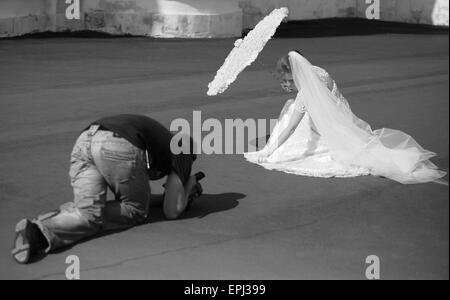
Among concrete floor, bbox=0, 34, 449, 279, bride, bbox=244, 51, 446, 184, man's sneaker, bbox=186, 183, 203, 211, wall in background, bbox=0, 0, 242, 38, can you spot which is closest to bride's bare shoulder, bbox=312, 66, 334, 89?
bride, bbox=244, 51, 446, 184

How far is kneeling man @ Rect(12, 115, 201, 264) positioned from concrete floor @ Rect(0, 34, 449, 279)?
0.42 ft

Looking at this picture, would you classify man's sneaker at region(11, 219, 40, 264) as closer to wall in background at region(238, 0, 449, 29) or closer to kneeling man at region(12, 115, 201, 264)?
kneeling man at region(12, 115, 201, 264)

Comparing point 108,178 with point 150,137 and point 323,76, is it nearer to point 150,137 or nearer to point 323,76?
point 150,137

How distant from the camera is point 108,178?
6457 mm

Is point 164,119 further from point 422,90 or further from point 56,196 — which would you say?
point 422,90

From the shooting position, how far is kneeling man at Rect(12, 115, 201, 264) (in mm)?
6242

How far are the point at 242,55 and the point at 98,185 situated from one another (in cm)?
273

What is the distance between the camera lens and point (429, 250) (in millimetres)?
6438

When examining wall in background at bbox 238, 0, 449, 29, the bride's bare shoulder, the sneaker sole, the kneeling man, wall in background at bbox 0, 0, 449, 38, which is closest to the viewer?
the sneaker sole

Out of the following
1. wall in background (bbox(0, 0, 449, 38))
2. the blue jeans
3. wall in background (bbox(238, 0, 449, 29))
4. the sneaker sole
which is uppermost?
wall in background (bbox(238, 0, 449, 29))

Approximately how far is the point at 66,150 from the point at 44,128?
1257mm

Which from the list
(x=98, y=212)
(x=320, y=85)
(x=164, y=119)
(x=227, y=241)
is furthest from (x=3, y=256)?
(x=164, y=119)

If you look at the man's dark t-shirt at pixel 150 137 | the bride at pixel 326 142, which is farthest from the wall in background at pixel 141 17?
the man's dark t-shirt at pixel 150 137

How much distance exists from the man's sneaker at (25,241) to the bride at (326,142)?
3.47 meters
